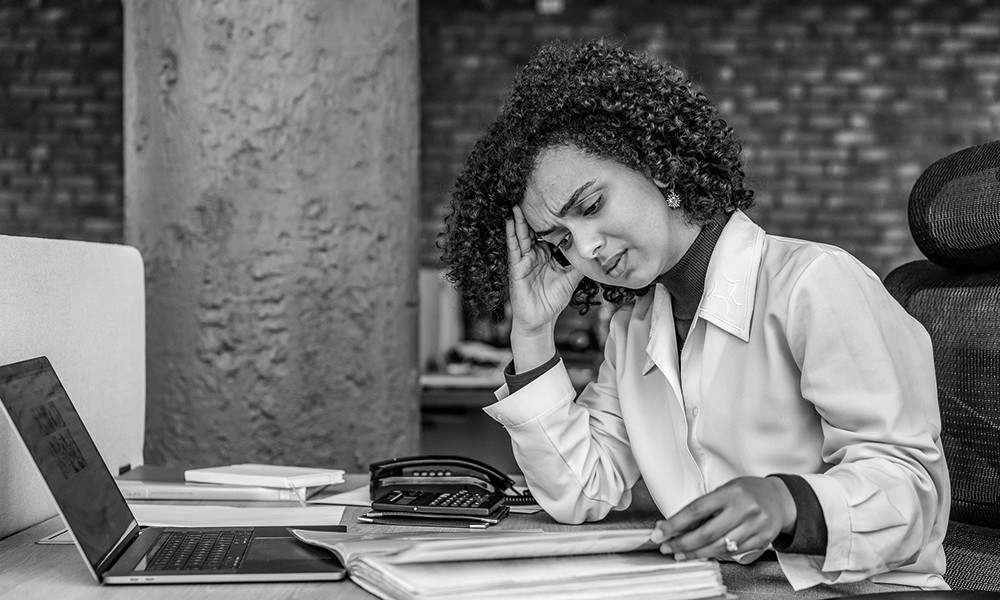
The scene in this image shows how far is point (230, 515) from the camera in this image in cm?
141

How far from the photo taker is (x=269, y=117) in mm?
2188

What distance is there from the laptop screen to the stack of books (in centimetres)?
31

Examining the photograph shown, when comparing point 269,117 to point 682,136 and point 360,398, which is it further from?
point 682,136

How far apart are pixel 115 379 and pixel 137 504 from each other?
0.28 metres

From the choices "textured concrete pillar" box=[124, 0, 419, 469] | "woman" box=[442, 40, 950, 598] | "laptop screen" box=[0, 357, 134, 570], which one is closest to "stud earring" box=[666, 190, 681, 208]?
"woman" box=[442, 40, 950, 598]

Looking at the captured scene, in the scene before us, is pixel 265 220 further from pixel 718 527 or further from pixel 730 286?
pixel 718 527

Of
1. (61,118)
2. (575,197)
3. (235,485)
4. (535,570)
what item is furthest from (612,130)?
(61,118)

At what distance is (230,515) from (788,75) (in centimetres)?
469

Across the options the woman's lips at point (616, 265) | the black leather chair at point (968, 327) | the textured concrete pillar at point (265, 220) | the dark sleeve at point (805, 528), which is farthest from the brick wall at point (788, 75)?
the dark sleeve at point (805, 528)

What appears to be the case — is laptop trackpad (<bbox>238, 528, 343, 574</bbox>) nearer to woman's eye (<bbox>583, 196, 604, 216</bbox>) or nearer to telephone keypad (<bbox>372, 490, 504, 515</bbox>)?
telephone keypad (<bbox>372, 490, 504, 515</bbox>)

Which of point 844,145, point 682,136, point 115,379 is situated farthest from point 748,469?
point 844,145

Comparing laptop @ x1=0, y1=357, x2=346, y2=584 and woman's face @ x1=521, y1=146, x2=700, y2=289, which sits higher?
woman's face @ x1=521, y1=146, x2=700, y2=289

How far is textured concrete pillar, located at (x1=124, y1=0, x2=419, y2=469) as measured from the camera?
7.18 feet

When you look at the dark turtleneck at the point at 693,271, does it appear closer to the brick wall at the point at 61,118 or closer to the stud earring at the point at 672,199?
the stud earring at the point at 672,199
